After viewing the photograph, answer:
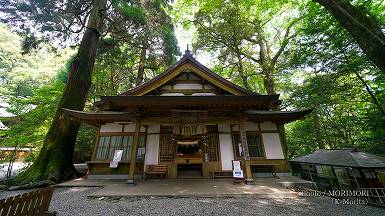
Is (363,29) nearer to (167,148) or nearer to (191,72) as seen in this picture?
(191,72)

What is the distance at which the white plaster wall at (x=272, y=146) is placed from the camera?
906 centimetres

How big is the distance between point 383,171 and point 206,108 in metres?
8.81

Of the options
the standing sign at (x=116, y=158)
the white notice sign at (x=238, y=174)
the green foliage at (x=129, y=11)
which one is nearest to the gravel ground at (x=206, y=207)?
the white notice sign at (x=238, y=174)

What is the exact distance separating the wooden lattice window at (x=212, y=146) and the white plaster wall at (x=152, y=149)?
8.36 feet

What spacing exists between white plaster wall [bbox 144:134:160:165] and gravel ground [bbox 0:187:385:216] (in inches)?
132

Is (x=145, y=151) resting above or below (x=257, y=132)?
below

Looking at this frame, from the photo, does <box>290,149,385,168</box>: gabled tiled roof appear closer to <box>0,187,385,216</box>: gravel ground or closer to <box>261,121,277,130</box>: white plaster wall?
<box>261,121,277,130</box>: white plaster wall

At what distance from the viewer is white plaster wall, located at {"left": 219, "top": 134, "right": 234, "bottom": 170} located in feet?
29.0

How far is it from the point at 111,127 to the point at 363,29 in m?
10.4

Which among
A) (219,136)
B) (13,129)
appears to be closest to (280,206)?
(219,136)

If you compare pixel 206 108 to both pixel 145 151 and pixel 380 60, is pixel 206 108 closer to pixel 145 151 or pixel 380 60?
pixel 145 151

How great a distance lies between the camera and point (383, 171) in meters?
8.17

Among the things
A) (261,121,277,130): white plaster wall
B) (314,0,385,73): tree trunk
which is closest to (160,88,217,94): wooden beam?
(261,121,277,130): white plaster wall

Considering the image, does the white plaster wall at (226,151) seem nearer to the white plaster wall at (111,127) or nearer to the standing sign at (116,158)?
the standing sign at (116,158)
